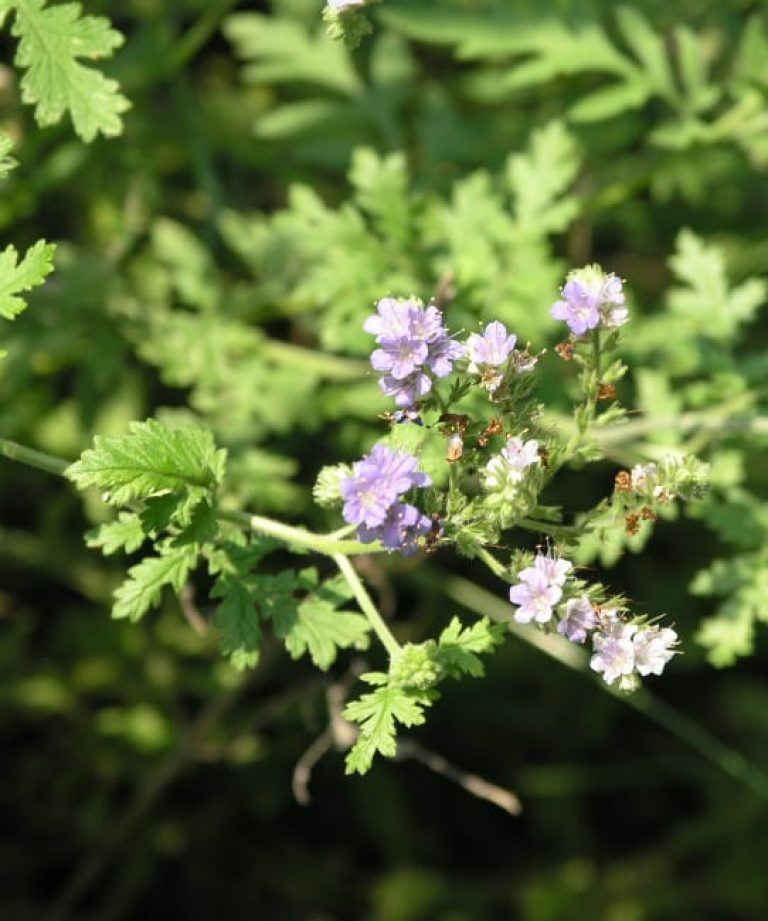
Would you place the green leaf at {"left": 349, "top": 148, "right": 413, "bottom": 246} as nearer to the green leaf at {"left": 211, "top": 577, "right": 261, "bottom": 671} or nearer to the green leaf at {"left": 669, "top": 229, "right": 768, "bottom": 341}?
the green leaf at {"left": 669, "top": 229, "right": 768, "bottom": 341}

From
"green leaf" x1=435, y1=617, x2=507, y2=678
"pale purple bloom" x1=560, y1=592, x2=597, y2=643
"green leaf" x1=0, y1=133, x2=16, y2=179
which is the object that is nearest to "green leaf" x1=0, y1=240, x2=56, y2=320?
"green leaf" x1=0, y1=133, x2=16, y2=179

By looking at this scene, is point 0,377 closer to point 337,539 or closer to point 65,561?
point 65,561

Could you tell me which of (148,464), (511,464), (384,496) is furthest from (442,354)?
(148,464)

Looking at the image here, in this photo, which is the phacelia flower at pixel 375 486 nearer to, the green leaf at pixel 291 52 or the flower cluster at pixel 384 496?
the flower cluster at pixel 384 496

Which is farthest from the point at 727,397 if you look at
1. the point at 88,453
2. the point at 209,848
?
the point at 209,848

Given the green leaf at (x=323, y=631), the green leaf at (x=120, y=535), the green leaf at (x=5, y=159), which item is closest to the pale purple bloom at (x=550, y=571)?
the green leaf at (x=323, y=631)
